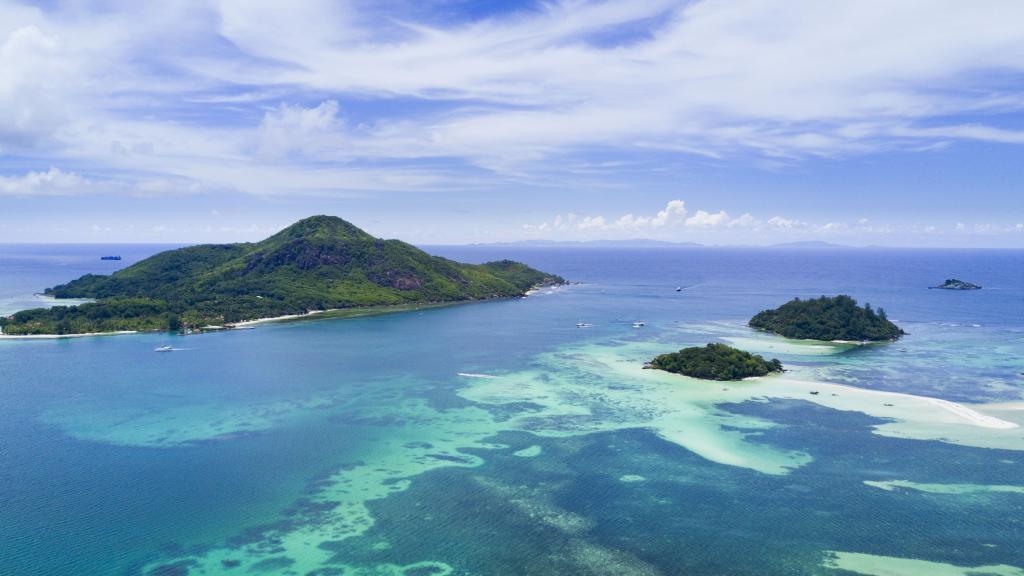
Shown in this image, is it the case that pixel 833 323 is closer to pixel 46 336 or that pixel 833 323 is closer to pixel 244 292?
pixel 244 292

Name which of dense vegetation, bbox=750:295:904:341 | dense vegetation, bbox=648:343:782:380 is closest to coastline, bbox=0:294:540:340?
dense vegetation, bbox=648:343:782:380

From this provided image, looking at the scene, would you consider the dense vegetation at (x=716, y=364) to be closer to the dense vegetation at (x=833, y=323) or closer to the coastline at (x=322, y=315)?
the dense vegetation at (x=833, y=323)

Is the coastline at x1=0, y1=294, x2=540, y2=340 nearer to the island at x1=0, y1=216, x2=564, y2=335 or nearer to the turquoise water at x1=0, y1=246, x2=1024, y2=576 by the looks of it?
the island at x1=0, y1=216, x2=564, y2=335

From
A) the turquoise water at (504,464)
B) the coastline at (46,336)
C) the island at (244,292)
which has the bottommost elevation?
the turquoise water at (504,464)

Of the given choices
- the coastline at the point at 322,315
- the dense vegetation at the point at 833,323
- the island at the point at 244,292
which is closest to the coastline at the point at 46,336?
the coastline at the point at 322,315

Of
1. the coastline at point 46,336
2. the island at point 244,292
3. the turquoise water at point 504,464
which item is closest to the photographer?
the turquoise water at point 504,464

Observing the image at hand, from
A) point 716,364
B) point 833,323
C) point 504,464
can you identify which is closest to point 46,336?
point 504,464
